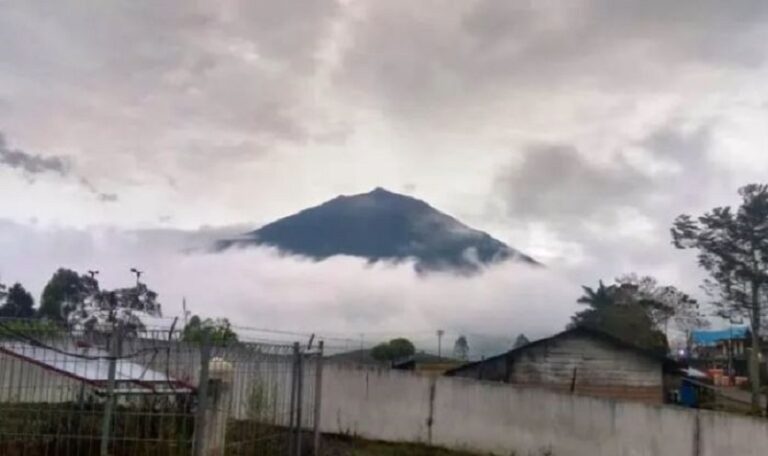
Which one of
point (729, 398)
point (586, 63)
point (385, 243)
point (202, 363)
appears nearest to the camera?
point (202, 363)

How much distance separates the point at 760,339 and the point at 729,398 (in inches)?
449

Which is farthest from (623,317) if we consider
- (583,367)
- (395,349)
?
(583,367)

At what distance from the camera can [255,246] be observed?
4023 inches

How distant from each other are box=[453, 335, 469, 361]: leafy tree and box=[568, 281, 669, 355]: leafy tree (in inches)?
173

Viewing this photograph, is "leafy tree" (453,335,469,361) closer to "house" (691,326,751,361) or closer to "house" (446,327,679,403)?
"house" (446,327,679,403)

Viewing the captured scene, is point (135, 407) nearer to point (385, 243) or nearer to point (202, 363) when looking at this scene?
point (202, 363)

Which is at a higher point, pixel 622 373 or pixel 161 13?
pixel 161 13

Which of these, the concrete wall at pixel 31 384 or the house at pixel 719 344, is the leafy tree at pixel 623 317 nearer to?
the house at pixel 719 344

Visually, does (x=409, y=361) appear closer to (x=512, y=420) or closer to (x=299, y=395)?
(x=512, y=420)

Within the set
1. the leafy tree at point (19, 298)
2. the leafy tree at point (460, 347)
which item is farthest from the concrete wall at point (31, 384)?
the leafy tree at point (19, 298)

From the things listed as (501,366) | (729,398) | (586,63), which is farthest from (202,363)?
(729,398)

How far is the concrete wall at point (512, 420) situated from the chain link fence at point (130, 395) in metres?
4.96

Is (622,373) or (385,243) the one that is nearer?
(622,373)

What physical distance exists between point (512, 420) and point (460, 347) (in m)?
17.7
